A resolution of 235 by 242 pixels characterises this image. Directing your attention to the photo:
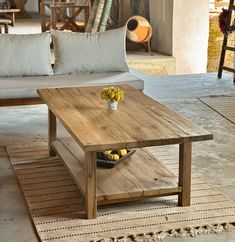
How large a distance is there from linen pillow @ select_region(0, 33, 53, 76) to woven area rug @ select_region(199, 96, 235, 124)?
180 cm

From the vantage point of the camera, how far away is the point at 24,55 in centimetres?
520

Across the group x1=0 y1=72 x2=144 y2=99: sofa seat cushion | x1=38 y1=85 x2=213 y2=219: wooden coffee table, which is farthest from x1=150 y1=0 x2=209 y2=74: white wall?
x1=38 y1=85 x2=213 y2=219: wooden coffee table

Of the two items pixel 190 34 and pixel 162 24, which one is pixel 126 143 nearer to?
pixel 190 34

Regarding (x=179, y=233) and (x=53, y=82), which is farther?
(x=53, y=82)

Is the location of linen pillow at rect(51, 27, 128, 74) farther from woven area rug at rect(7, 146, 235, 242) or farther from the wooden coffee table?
woven area rug at rect(7, 146, 235, 242)

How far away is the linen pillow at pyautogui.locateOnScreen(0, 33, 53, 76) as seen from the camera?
16.9 ft

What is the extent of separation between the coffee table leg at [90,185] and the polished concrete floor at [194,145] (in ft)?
1.11

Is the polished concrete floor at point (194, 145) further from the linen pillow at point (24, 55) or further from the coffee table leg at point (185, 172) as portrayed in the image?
the linen pillow at point (24, 55)

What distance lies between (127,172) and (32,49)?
2.04m

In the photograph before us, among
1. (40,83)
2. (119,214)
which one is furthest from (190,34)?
(119,214)

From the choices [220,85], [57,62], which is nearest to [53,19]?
[220,85]

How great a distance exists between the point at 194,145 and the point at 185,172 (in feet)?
4.40

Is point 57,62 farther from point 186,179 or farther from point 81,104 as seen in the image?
point 186,179

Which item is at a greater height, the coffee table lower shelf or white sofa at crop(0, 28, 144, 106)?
white sofa at crop(0, 28, 144, 106)
